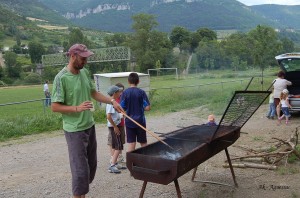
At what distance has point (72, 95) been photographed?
3734 mm

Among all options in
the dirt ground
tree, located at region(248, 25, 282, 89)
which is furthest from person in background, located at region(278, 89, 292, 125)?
tree, located at region(248, 25, 282, 89)

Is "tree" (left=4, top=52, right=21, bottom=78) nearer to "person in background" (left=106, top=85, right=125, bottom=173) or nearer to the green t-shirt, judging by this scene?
"person in background" (left=106, top=85, right=125, bottom=173)

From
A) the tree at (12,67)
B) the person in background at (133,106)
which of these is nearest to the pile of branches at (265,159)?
the person in background at (133,106)

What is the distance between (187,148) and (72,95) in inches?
65.7

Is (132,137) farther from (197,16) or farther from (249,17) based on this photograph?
(249,17)

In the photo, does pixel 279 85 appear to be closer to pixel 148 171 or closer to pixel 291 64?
pixel 291 64

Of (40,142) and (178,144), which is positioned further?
(40,142)

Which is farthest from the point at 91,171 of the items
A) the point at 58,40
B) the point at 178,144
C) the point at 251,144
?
the point at 58,40

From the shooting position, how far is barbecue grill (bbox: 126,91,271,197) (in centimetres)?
360

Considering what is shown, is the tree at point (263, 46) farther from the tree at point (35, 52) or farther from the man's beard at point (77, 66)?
the tree at point (35, 52)

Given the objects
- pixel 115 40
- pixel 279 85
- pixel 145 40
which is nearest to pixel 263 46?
pixel 279 85

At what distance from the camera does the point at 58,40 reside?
126938mm

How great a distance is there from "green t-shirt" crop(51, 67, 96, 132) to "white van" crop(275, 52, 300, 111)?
27.5ft

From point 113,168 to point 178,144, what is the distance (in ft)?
5.76
